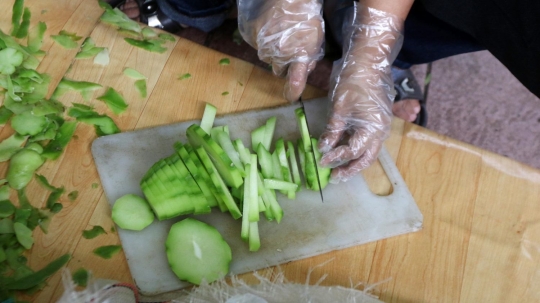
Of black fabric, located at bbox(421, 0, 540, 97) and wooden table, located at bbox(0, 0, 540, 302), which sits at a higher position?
black fabric, located at bbox(421, 0, 540, 97)

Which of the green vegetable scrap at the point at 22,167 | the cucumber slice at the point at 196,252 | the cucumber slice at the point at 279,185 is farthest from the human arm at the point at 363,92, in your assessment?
the green vegetable scrap at the point at 22,167

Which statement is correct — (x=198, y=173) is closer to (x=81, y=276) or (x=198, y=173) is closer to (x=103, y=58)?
(x=81, y=276)

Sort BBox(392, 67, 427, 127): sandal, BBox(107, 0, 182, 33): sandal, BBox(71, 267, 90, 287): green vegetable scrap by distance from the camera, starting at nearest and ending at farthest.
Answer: BBox(71, 267, 90, 287): green vegetable scrap < BBox(107, 0, 182, 33): sandal < BBox(392, 67, 427, 127): sandal

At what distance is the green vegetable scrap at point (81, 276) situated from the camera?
1.02 meters

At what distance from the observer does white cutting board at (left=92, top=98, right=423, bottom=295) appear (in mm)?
1076

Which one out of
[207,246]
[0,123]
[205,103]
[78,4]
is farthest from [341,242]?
[78,4]

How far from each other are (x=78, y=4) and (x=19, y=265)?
748mm

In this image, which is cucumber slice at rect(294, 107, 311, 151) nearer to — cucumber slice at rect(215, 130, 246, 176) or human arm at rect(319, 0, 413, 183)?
human arm at rect(319, 0, 413, 183)

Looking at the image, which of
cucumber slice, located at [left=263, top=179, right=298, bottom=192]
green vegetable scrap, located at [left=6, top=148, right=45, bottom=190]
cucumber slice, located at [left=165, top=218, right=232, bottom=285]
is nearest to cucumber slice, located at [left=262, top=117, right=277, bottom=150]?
cucumber slice, located at [left=263, top=179, right=298, bottom=192]

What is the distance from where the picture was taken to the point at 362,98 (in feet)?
3.98

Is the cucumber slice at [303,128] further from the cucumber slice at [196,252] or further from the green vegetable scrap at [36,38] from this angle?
the green vegetable scrap at [36,38]

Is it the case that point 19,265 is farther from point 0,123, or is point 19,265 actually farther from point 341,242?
point 341,242

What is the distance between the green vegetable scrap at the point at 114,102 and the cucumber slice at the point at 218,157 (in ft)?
0.71

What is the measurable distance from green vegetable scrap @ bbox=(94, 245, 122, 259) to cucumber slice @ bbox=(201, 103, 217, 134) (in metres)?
0.36
